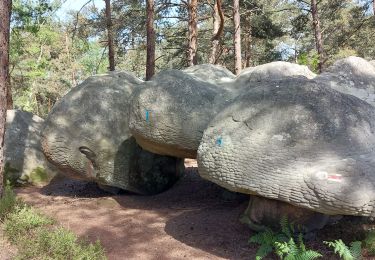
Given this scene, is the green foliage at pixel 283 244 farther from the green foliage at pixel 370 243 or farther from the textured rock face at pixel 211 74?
the textured rock face at pixel 211 74

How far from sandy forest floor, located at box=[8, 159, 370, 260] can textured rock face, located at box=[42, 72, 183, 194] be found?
→ 0.47 meters

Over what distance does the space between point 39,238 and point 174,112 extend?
2719mm

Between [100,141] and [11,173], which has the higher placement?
[100,141]

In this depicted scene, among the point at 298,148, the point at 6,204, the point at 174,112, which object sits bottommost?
the point at 6,204

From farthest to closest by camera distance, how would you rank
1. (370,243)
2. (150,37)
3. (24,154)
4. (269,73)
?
(150,37)
(24,154)
(269,73)
(370,243)

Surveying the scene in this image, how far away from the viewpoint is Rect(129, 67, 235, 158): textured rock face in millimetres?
6281

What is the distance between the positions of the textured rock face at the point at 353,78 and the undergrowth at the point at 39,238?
4504mm

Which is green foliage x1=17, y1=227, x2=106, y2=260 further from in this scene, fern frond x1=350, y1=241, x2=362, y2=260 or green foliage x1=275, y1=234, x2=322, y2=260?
fern frond x1=350, y1=241, x2=362, y2=260

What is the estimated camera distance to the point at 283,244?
4543mm

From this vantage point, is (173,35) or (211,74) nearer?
(211,74)

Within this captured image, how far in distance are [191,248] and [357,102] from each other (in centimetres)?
300

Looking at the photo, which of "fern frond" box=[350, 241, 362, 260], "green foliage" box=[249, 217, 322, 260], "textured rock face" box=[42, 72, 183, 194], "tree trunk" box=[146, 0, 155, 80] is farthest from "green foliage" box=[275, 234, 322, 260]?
"tree trunk" box=[146, 0, 155, 80]

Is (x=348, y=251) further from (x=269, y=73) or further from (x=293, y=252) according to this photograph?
(x=269, y=73)

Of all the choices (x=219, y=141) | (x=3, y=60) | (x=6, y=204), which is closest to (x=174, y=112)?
(x=219, y=141)
